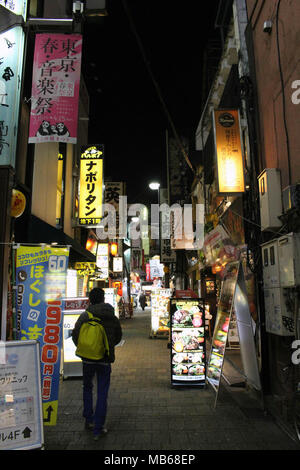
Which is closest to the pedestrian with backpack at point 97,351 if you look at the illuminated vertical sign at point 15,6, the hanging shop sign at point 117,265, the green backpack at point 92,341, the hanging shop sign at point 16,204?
the green backpack at point 92,341

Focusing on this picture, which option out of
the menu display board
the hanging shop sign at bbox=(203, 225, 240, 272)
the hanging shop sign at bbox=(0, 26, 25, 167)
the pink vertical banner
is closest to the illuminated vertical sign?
the hanging shop sign at bbox=(0, 26, 25, 167)

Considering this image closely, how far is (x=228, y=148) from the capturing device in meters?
8.22

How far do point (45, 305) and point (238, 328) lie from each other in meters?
3.90

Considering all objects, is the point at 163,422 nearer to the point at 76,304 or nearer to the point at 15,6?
the point at 76,304

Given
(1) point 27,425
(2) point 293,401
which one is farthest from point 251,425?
(1) point 27,425

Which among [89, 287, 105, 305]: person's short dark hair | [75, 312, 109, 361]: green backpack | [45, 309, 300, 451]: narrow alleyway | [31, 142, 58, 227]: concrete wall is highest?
[31, 142, 58, 227]: concrete wall

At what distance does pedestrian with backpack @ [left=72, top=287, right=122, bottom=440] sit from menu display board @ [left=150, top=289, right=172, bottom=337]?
9846mm

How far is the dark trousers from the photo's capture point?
4.81 m

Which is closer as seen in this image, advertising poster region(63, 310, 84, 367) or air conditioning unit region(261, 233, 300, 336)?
air conditioning unit region(261, 233, 300, 336)

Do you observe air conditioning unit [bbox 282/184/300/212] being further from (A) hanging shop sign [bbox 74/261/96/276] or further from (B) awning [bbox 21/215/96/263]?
(A) hanging shop sign [bbox 74/261/96/276]

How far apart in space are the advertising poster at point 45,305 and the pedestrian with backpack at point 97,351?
53 centimetres

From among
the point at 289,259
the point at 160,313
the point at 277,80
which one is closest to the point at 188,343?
the point at 289,259

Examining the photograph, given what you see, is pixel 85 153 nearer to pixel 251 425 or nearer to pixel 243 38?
pixel 243 38
